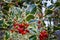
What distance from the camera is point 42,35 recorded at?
3.06 ft

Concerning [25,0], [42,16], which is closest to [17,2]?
[25,0]

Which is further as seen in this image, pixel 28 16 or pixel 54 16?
pixel 54 16

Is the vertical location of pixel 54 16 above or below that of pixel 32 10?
below

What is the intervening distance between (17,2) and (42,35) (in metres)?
0.26

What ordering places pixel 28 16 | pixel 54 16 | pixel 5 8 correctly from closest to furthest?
1. pixel 28 16
2. pixel 5 8
3. pixel 54 16

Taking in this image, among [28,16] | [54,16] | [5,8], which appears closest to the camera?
[28,16]

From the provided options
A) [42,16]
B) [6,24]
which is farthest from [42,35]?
[6,24]

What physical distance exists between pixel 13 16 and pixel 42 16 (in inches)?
8.0

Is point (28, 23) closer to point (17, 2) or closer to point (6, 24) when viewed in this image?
point (6, 24)

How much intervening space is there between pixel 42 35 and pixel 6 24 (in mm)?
231

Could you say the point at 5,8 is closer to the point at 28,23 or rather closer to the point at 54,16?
the point at 28,23

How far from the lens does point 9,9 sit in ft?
3.06

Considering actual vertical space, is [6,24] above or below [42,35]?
above

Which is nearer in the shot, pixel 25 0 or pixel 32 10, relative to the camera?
pixel 32 10
